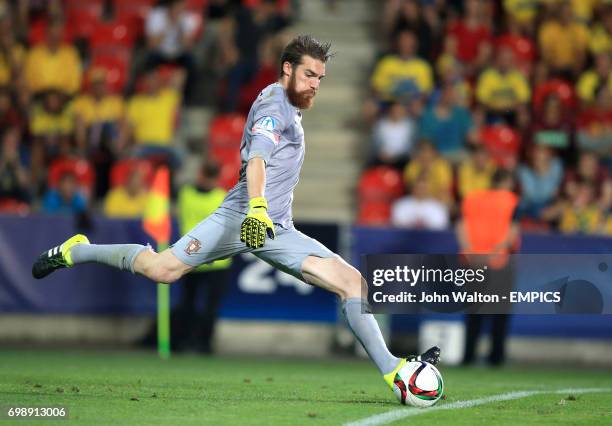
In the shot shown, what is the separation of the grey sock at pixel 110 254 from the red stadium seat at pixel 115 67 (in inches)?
347

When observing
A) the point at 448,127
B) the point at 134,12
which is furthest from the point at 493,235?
the point at 134,12

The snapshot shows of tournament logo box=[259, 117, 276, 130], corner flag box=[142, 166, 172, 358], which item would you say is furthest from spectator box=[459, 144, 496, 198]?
tournament logo box=[259, 117, 276, 130]

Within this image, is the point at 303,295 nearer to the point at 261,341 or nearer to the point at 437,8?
the point at 261,341

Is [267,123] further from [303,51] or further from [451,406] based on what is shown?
[451,406]

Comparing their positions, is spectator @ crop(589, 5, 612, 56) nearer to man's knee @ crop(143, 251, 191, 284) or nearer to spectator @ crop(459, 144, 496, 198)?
spectator @ crop(459, 144, 496, 198)

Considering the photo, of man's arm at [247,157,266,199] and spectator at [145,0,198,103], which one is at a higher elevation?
spectator at [145,0,198,103]

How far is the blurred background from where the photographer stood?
1397 centimetres

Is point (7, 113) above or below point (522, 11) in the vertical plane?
below

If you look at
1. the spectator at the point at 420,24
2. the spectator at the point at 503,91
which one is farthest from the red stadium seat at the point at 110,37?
the spectator at the point at 503,91

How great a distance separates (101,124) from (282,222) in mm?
8758

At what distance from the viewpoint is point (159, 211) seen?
13484mm

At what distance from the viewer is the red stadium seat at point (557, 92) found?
16.0m

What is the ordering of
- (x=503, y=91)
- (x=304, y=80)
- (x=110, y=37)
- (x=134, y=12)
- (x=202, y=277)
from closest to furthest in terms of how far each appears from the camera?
(x=304, y=80)
(x=202, y=277)
(x=503, y=91)
(x=110, y=37)
(x=134, y=12)

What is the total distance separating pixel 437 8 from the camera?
57.3ft
